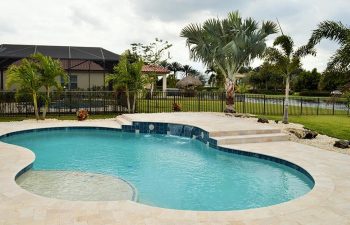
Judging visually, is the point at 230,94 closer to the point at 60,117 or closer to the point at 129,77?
the point at 129,77

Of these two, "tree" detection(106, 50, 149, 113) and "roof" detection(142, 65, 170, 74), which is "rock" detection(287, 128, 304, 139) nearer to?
"tree" detection(106, 50, 149, 113)

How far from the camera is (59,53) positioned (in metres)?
20.3

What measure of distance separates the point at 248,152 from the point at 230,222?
5.22m

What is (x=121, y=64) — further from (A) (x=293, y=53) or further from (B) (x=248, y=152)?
(B) (x=248, y=152)

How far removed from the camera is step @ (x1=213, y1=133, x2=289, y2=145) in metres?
10.7

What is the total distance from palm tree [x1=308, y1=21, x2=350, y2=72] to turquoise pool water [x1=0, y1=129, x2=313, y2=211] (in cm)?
575

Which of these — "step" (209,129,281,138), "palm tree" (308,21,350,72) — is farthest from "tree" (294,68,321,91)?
"step" (209,129,281,138)

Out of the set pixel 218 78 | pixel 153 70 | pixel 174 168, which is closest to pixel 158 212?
pixel 174 168

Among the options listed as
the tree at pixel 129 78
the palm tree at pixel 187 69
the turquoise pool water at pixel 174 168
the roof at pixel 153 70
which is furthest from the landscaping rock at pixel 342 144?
the palm tree at pixel 187 69

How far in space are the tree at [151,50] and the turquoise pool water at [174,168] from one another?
76.1 ft

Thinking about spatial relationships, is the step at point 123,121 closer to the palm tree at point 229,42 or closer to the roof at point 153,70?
the palm tree at point 229,42

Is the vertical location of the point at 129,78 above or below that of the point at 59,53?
below

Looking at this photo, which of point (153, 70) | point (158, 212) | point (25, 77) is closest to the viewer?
point (158, 212)

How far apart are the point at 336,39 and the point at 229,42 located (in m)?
4.89
